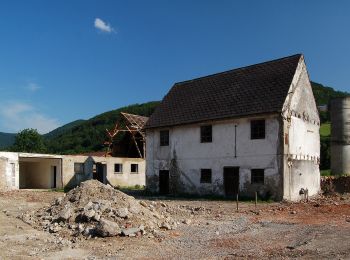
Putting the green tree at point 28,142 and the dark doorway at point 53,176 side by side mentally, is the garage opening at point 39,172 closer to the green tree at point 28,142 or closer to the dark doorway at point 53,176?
the dark doorway at point 53,176

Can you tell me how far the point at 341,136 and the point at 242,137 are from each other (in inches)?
429

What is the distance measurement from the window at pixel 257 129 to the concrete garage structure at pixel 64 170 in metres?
16.3

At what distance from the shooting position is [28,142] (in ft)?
178

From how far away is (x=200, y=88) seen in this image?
2894 cm

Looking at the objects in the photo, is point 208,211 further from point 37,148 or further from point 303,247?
point 37,148

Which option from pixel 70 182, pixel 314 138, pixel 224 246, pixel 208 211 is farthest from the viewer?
pixel 70 182

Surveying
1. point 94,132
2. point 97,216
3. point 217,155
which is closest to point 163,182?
point 217,155

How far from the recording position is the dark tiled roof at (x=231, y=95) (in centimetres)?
2342

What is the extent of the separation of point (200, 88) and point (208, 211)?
42.0 ft

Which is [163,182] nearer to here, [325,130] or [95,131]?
[325,130]

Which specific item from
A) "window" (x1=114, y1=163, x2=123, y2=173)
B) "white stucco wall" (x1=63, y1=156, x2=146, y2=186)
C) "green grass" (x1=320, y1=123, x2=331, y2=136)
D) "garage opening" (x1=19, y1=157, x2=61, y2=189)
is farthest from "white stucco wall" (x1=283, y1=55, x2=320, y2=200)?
"green grass" (x1=320, y1=123, x2=331, y2=136)

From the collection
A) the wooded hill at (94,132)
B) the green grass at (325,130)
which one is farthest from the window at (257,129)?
the wooded hill at (94,132)

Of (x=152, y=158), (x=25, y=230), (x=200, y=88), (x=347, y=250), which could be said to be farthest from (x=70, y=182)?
(x=347, y=250)

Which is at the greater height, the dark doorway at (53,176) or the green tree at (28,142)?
the green tree at (28,142)
